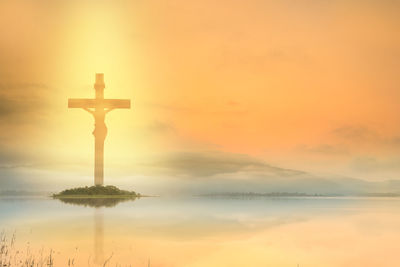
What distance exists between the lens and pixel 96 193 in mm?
41250

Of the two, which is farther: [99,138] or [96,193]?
[99,138]

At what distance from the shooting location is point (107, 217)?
1021 inches

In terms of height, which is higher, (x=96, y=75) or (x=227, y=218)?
(x=96, y=75)

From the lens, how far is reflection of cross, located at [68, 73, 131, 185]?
137 ft

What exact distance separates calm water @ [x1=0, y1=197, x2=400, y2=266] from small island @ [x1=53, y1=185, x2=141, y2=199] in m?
11.0

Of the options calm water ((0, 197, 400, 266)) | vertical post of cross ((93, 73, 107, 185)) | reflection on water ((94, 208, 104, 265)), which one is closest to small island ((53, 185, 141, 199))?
vertical post of cross ((93, 73, 107, 185))

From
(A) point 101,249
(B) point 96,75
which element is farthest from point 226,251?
(B) point 96,75

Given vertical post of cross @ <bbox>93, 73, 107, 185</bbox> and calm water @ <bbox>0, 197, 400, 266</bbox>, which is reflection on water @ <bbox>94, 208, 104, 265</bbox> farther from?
vertical post of cross @ <bbox>93, 73, 107, 185</bbox>

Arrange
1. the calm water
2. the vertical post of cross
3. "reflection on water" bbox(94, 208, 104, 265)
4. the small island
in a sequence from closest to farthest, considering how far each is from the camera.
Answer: "reflection on water" bbox(94, 208, 104, 265)
the calm water
the small island
the vertical post of cross

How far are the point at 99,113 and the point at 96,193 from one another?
213 inches

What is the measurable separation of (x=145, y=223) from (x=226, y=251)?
24.9 ft

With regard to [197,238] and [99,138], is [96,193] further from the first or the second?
[197,238]

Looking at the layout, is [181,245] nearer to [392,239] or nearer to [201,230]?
[201,230]

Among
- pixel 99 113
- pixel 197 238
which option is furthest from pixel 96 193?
pixel 197 238
